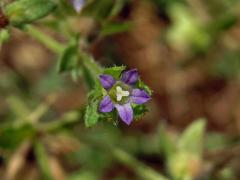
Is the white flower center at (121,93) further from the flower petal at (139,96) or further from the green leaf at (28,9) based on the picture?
the green leaf at (28,9)

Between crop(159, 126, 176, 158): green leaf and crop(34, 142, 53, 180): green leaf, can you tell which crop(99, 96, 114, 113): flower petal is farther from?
crop(34, 142, 53, 180): green leaf

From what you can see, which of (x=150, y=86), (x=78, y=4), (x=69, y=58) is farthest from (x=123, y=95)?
(x=150, y=86)

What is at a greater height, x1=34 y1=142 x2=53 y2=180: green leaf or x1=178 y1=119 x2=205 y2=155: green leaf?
x1=178 y1=119 x2=205 y2=155: green leaf

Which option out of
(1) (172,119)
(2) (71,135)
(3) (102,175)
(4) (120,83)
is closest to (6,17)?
(4) (120,83)

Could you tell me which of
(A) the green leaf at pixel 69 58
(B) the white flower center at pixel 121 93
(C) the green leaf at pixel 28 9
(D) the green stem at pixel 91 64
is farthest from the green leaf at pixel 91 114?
(C) the green leaf at pixel 28 9

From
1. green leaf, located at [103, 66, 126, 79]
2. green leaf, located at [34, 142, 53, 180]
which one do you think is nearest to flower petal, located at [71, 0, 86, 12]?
green leaf, located at [103, 66, 126, 79]

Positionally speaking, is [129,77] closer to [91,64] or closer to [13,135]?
[91,64]
